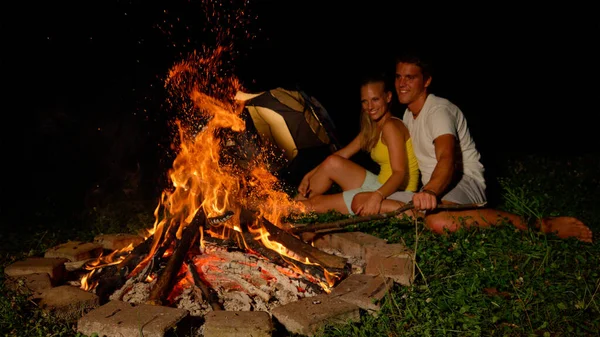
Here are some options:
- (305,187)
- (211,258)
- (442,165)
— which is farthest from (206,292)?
(305,187)

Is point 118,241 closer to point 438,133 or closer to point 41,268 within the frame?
point 41,268

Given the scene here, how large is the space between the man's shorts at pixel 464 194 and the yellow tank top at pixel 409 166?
212mm

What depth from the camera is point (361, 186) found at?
5660 mm

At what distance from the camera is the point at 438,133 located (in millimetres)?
4781

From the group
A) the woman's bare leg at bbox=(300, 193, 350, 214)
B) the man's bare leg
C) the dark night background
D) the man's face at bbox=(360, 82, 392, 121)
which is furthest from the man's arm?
the dark night background

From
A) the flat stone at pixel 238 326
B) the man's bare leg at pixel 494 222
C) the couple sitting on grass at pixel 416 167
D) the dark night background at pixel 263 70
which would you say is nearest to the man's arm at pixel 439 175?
the couple sitting on grass at pixel 416 167

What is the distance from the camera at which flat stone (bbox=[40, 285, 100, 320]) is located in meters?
3.27

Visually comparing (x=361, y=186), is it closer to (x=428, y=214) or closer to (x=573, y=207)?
Result: (x=428, y=214)

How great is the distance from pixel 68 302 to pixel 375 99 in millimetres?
3502

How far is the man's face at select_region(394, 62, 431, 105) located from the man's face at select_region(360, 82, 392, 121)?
0.60 ft

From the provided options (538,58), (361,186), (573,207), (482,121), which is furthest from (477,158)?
(538,58)

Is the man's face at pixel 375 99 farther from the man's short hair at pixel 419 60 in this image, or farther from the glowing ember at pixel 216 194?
the glowing ember at pixel 216 194

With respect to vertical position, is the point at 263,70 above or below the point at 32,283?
above

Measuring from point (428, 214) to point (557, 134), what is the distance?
23.1 ft
